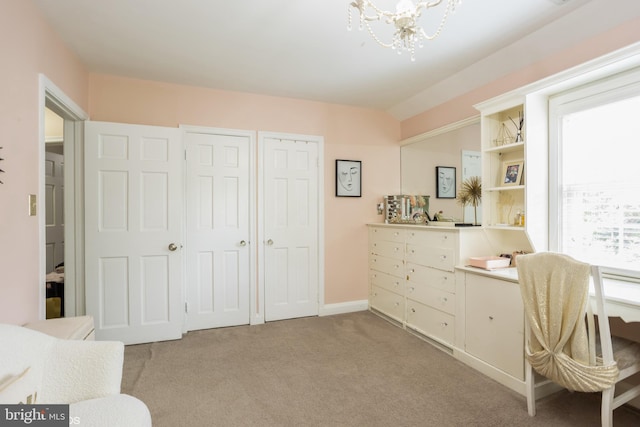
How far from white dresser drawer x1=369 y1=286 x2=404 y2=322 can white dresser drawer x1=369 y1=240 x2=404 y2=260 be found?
417 millimetres

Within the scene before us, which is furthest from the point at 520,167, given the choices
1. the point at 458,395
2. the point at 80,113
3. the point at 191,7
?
the point at 80,113

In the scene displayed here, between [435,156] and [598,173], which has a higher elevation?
[435,156]

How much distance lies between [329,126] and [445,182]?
150 cm

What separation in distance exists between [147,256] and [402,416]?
2537 mm

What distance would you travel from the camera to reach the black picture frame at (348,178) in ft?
12.8

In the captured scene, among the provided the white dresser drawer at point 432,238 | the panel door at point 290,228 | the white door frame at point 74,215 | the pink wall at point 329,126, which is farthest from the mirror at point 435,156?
the white door frame at point 74,215

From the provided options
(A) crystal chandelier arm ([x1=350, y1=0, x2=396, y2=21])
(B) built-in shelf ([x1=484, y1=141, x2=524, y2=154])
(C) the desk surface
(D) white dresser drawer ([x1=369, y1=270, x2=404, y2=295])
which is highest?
(A) crystal chandelier arm ([x1=350, y1=0, x2=396, y2=21])

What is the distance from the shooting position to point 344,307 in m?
3.91

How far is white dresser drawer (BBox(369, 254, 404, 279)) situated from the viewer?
3.39 m

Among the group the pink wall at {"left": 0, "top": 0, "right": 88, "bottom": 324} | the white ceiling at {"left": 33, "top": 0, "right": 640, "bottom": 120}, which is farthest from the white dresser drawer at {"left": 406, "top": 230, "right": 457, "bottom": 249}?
the pink wall at {"left": 0, "top": 0, "right": 88, "bottom": 324}

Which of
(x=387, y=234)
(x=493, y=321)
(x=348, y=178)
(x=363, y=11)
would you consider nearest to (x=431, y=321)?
(x=493, y=321)

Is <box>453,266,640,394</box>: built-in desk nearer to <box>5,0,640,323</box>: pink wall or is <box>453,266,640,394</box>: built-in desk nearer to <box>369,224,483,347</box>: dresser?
<box>369,224,483,347</box>: dresser

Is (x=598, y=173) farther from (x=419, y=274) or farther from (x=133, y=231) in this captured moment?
(x=133, y=231)

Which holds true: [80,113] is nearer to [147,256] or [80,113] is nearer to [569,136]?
[147,256]
